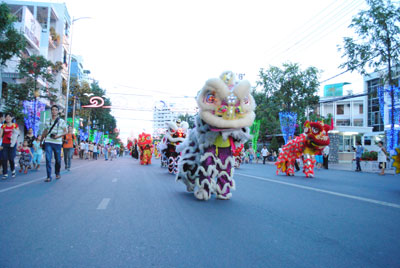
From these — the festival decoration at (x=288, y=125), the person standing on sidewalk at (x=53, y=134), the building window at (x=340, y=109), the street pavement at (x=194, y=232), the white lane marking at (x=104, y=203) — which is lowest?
the white lane marking at (x=104, y=203)

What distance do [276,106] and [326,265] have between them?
37.8m

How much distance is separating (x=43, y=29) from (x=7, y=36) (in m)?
28.3

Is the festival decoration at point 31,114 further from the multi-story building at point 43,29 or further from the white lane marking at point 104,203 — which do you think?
the white lane marking at point 104,203

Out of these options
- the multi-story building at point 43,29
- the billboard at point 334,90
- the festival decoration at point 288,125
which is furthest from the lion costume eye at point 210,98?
the billboard at point 334,90

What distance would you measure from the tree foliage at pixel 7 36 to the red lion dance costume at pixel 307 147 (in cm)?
1239

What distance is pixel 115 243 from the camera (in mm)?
3713

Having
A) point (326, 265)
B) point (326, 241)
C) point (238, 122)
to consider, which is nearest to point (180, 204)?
point (238, 122)

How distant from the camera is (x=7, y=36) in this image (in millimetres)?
13914

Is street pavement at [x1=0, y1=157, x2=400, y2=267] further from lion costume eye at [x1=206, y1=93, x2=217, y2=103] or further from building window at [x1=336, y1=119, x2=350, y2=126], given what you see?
building window at [x1=336, y1=119, x2=350, y2=126]

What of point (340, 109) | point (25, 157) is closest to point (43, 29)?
point (25, 157)

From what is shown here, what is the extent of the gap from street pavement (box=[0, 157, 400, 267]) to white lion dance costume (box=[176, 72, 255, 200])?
0.45m

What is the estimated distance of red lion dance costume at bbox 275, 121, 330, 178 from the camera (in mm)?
13820

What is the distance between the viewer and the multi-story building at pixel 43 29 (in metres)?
30.7

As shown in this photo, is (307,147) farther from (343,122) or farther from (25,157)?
(343,122)
